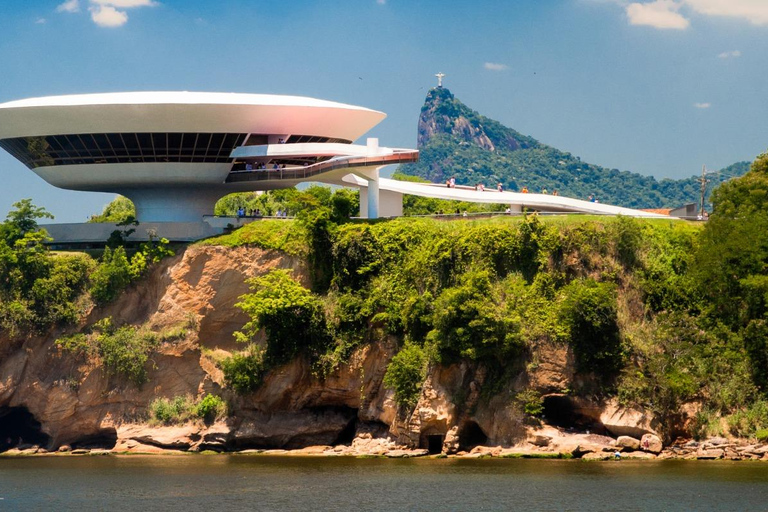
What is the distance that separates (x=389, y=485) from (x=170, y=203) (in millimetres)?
28428

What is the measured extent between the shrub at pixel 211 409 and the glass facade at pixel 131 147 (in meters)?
12.8

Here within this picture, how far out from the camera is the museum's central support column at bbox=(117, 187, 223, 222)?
73625 millimetres

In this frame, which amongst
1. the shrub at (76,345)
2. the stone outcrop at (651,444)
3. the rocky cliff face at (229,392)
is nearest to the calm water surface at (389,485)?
the stone outcrop at (651,444)

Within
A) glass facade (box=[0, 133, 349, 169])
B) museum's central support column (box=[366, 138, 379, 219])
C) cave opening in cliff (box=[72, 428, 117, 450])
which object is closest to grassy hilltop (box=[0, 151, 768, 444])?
museum's central support column (box=[366, 138, 379, 219])

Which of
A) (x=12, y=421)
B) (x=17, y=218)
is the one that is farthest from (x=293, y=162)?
(x=12, y=421)

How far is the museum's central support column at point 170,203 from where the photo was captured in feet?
242

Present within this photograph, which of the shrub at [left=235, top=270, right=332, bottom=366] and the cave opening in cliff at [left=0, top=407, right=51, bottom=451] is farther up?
the shrub at [left=235, top=270, right=332, bottom=366]

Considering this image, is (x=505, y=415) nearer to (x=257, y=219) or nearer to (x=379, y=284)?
(x=379, y=284)

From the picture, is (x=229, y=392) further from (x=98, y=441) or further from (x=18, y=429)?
(x=18, y=429)

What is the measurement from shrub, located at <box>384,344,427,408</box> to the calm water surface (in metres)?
3.81

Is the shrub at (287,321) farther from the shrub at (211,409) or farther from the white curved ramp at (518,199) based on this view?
the white curved ramp at (518,199)

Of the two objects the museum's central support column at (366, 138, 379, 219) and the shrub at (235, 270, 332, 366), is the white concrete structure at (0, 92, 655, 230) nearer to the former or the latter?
the museum's central support column at (366, 138, 379, 219)

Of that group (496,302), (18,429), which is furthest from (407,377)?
(18,429)

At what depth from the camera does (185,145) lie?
7019 cm
